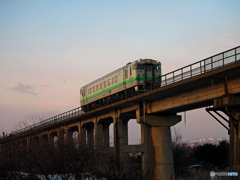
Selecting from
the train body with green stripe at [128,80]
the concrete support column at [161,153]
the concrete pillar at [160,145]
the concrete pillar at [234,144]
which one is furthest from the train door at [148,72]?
the concrete pillar at [234,144]

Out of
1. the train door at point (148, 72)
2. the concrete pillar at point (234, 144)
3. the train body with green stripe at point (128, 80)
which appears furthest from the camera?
the train door at point (148, 72)

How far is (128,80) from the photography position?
3869cm

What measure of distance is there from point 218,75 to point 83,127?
107 feet

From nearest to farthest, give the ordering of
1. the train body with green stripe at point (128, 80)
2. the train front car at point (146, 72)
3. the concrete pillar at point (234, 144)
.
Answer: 1. the concrete pillar at point (234, 144)
2. the train front car at point (146, 72)
3. the train body with green stripe at point (128, 80)

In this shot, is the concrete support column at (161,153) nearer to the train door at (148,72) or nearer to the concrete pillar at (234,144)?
the train door at (148,72)

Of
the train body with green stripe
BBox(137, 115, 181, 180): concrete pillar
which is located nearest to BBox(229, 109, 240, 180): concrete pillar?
the train body with green stripe

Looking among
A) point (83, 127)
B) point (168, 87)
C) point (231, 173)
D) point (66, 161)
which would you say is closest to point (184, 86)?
point (168, 87)

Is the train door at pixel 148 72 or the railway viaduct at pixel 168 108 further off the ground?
the train door at pixel 148 72

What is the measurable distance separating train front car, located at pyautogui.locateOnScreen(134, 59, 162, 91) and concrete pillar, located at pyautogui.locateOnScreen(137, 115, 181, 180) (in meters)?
3.76

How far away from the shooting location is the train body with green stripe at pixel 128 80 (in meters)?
37.3

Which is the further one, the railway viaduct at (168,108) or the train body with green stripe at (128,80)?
the train body with green stripe at (128,80)

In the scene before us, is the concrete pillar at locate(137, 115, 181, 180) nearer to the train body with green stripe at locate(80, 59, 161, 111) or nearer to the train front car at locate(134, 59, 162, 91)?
the train body with green stripe at locate(80, 59, 161, 111)

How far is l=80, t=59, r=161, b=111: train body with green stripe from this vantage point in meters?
37.3

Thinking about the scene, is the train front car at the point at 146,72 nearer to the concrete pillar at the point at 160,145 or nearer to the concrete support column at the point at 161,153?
the concrete pillar at the point at 160,145
